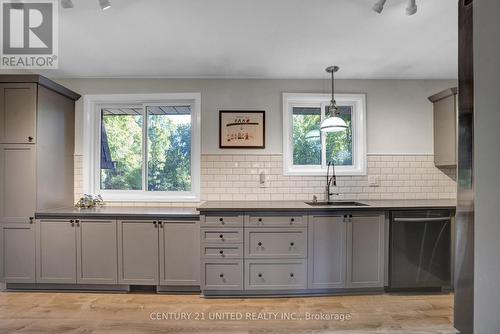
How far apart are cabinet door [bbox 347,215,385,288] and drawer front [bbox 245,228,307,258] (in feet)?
1.58

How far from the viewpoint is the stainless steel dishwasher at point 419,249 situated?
2.58 meters

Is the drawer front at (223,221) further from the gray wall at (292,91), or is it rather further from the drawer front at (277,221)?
the gray wall at (292,91)

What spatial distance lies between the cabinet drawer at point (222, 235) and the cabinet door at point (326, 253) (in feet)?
2.33

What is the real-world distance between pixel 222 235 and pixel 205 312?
2.23 ft

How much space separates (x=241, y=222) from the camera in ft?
8.31

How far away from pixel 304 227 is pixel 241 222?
0.63 metres

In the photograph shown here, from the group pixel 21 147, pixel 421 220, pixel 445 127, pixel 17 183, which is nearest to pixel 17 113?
pixel 21 147

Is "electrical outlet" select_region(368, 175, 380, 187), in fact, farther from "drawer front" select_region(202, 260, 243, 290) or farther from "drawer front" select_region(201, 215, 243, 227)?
"drawer front" select_region(202, 260, 243, 290)

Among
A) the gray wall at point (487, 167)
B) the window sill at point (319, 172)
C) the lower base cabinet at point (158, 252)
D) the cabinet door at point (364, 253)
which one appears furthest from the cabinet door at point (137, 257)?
the gray wall at point (487, 167)

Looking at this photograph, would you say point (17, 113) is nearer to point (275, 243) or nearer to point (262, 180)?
point (262, 180)

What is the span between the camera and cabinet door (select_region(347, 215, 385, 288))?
102 inches

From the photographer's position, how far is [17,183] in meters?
2.61

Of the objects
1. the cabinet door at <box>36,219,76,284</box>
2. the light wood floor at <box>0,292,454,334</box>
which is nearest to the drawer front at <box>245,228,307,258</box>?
the light wood floor at <box>0,292,454,334</box>

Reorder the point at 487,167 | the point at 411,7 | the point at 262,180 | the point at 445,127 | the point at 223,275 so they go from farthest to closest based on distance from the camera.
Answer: the point at 262,180, the point at 445,127, the point at 223,275, the point at 411,7, the point at 487,167
